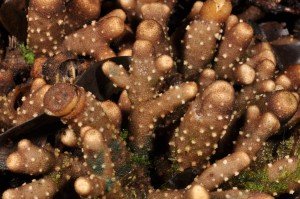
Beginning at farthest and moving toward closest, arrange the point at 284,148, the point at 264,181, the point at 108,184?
the point at 284,148 → the point at 264,181 → the point at 108,184

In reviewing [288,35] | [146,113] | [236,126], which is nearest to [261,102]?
[236,126]

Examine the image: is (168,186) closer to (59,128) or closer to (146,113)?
(146,113)

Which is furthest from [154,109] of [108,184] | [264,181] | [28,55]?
[28,55]

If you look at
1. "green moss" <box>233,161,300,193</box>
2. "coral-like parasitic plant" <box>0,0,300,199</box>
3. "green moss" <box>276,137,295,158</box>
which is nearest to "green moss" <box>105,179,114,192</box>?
"coral-like parasitic plant" <box>0,0,300,199</box>

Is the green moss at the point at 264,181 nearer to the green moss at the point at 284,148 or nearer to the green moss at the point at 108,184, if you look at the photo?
the green moss at the point at 284,148

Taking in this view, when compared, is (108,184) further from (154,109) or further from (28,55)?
(28,55)

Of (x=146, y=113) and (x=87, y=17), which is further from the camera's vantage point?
(x=87, y=17)

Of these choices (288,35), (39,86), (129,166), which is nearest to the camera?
(129,166)

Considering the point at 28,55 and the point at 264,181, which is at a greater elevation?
the point at 28,55

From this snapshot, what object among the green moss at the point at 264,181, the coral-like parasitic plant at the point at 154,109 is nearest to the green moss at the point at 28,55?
the coral-like parasitic plant at the point at 154,109

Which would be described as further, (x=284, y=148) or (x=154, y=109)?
(x=284, y=148)

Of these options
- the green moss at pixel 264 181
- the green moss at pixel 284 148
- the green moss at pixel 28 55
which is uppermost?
the green moss at pixel 28 55
